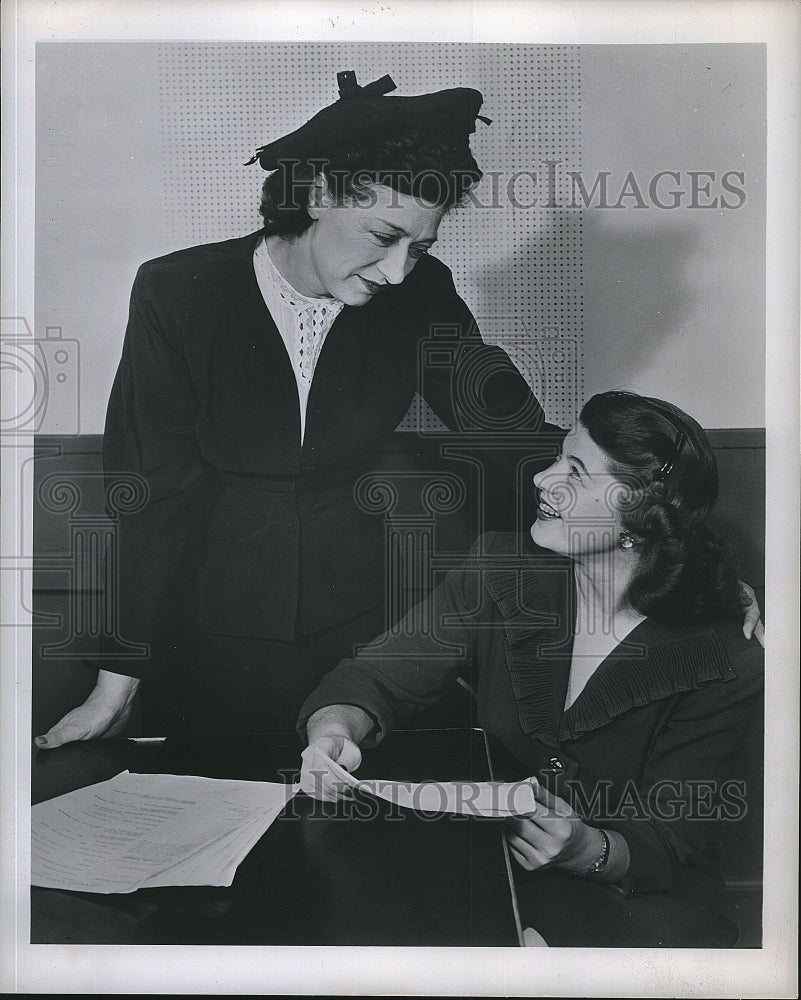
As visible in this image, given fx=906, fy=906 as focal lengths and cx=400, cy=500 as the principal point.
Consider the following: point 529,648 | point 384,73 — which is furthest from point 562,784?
point 384,73

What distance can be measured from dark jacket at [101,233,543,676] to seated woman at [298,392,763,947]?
0.44 feet

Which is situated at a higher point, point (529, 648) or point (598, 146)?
point (598, 146)

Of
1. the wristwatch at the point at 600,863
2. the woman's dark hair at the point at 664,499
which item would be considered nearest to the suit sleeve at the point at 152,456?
the woman's dark hair at the point at 664,499

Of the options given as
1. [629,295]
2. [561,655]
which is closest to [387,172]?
[629,295]

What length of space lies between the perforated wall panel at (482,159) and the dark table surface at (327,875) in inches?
25.3

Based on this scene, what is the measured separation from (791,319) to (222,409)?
0.90m

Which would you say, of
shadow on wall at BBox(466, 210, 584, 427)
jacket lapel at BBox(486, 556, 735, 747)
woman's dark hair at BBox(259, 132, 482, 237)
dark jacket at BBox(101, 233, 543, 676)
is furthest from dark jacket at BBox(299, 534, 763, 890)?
woman's dark hair at BBox(259, 132, 482, 237)

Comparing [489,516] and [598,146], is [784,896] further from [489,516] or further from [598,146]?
[598,146]

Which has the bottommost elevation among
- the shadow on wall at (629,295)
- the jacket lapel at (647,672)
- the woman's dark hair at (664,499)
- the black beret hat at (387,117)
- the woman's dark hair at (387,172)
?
the jacket lapel at (647,672)

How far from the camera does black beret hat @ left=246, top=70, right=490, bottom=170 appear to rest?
1384 millimetres

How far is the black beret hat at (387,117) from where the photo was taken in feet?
4.54

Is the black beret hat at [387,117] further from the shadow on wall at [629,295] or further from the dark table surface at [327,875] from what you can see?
the dark table surface at [327,875]

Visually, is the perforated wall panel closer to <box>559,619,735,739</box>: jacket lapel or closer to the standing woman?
the standing woman

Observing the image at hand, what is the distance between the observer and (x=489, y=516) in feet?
4.57
